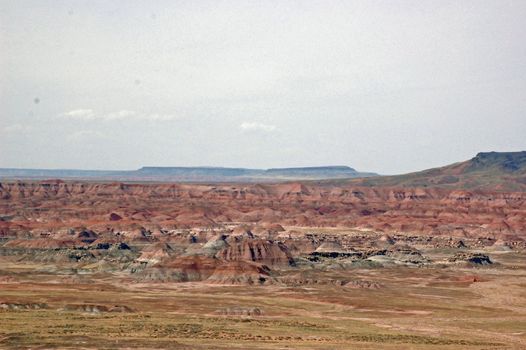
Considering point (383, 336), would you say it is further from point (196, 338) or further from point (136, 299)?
point (136, 299)

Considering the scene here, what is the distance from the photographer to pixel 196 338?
96062 millimetres

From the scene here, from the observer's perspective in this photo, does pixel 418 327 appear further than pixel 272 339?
Yes

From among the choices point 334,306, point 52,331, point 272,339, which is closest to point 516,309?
point 334,306

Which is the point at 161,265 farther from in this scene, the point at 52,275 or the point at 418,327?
the point at 418,327

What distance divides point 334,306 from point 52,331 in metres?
52.5

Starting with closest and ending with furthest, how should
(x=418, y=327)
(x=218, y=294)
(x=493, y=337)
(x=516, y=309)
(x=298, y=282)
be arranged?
(x=493, y=337)
(x=418, y=327)
(x=516, y=309)
(x=218, y=294)
(x=298, y=282)

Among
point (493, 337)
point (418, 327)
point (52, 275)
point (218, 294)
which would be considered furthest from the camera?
point (52, 275)

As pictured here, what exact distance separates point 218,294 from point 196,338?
187 feet

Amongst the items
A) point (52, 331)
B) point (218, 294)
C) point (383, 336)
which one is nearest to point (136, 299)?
point (218, 294)

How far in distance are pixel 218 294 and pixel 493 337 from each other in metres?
59.4

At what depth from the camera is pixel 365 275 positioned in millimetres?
193875

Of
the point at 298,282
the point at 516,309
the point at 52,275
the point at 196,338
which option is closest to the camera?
the point at 196,338

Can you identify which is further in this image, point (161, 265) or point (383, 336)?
point (161, 265)

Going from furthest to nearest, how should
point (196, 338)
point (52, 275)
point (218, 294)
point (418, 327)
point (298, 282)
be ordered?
point (52, 275) → point (298, 282) → point (218, 294) → point (418, 327) → point (196, 338)
